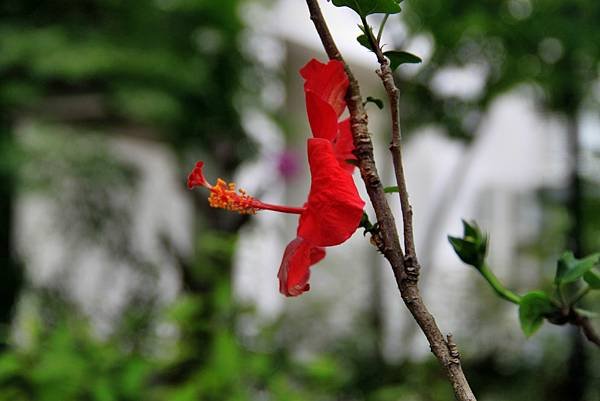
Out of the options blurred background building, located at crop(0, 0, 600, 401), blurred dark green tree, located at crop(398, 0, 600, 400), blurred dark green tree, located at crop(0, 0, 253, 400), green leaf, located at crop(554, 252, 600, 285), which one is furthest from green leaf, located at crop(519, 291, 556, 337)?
blurred dark green tree, located at crop(0, 0, 253, 400)

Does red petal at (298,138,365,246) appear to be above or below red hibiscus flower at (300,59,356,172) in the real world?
below

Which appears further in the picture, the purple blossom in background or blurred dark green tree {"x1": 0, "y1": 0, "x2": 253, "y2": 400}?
the purple blossom in background

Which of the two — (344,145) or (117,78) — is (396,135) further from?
(117,78)

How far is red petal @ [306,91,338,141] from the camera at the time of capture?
371 mm

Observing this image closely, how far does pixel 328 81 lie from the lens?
1.19ft

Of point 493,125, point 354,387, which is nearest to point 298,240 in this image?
point 354,387

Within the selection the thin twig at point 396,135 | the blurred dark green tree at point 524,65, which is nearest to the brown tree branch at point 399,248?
the thin twig at point 396,135

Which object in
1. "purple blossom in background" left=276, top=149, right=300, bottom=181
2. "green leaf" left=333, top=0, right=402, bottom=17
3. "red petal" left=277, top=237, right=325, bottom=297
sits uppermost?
"purple blossom in background" left=276, top=149, right=300, bottom=181

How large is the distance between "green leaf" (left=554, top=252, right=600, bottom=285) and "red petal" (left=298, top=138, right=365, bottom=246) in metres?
0.13

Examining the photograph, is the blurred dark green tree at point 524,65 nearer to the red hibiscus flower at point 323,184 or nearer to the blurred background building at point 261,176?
the blurred background building at point 261,176

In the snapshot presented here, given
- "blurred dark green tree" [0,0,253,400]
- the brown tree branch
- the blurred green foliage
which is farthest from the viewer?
"blurred dark green tree" [0,0,253,400]

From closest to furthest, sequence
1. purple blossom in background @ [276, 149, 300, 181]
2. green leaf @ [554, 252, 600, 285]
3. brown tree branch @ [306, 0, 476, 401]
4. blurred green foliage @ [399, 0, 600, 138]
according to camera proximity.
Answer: brown tree branch @ [306, 0, 476, 401] < green leaf @ [554, 252, 600, 285] < blurred green foliage @ [399, 0, 600, 138] < purple blossom in background @ [276, 149, 300, 181]

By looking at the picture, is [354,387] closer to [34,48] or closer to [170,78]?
[170,78]

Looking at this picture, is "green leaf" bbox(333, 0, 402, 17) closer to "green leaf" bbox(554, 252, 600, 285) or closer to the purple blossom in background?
"green leaf" bbox(554, 252, 600, 285)
